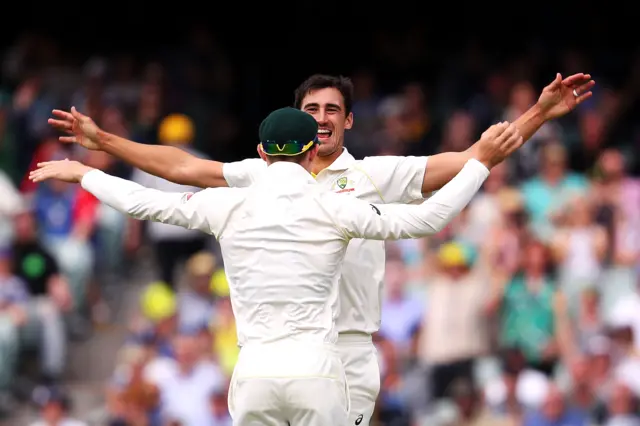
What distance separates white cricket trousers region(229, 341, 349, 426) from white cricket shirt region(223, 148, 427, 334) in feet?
2.64

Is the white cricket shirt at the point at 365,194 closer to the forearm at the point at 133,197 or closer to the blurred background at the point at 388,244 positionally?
the forearm at the point at 133,197

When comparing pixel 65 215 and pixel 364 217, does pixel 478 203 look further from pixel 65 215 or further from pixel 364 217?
pixel 364 217

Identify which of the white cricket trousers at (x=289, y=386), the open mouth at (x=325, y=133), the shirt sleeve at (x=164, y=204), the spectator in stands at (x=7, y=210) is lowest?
the white cricket trousers at (x=289, y=386)

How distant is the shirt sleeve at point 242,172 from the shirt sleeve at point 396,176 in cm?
57

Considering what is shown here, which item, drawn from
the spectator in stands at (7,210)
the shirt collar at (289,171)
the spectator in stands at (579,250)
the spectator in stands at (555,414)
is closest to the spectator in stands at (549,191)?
the spectator in stands at (579,250)

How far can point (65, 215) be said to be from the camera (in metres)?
16.0

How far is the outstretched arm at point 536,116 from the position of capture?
25.8 ft

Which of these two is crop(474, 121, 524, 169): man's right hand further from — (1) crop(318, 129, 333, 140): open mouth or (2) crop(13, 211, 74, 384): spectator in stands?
(2) crop(13, 211, 74, 384): spectator in stands

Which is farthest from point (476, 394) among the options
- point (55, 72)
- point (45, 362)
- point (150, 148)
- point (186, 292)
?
point (55, 72)

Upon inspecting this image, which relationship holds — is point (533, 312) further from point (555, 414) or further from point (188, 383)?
point (188, 383)

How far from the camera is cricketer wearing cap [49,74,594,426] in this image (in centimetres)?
792

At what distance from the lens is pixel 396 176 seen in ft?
26.0

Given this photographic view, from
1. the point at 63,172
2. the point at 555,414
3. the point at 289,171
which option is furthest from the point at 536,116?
the point at 555,414

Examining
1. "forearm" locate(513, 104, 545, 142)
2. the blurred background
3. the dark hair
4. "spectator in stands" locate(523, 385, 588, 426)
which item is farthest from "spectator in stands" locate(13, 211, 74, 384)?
"forearm" locate(513, 104, 545, 142)
